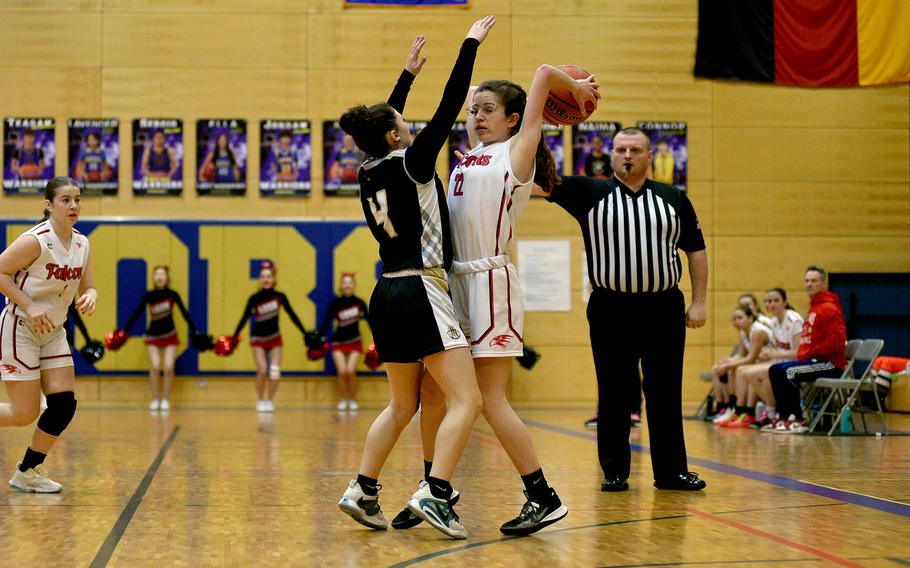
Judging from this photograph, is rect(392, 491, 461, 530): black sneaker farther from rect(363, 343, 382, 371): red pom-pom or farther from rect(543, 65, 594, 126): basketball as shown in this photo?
rect(363, 343, 382, 371): red pom-pom

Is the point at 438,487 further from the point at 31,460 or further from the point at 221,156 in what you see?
the point at 221,156

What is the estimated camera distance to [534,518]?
172 inches

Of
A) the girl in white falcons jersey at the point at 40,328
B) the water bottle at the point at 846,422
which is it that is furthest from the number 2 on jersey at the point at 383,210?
the water bottle at the point at 846,422

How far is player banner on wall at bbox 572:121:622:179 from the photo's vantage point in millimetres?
15023

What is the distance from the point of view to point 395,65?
15000mm

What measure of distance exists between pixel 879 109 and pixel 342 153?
25.8 ft

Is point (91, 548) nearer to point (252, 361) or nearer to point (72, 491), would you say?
point (72, 491)

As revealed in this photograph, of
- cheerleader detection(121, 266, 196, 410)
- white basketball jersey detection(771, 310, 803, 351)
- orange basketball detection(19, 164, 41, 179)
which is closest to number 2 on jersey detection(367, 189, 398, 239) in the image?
white basketball jersey detection(771, 310, 803, 351)

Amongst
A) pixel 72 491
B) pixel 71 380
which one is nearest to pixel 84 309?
pixel 71 380

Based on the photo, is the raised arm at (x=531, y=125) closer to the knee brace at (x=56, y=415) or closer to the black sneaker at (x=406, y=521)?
the black sneaker at (x=406, y=521)

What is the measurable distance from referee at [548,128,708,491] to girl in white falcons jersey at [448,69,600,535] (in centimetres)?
139

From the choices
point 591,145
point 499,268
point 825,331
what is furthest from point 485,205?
point 591,145

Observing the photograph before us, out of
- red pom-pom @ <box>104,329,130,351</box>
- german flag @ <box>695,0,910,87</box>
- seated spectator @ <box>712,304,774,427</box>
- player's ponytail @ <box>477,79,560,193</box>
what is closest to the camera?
player's ponytail @ <box>477,79,560,193</box>

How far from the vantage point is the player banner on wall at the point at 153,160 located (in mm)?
14727
